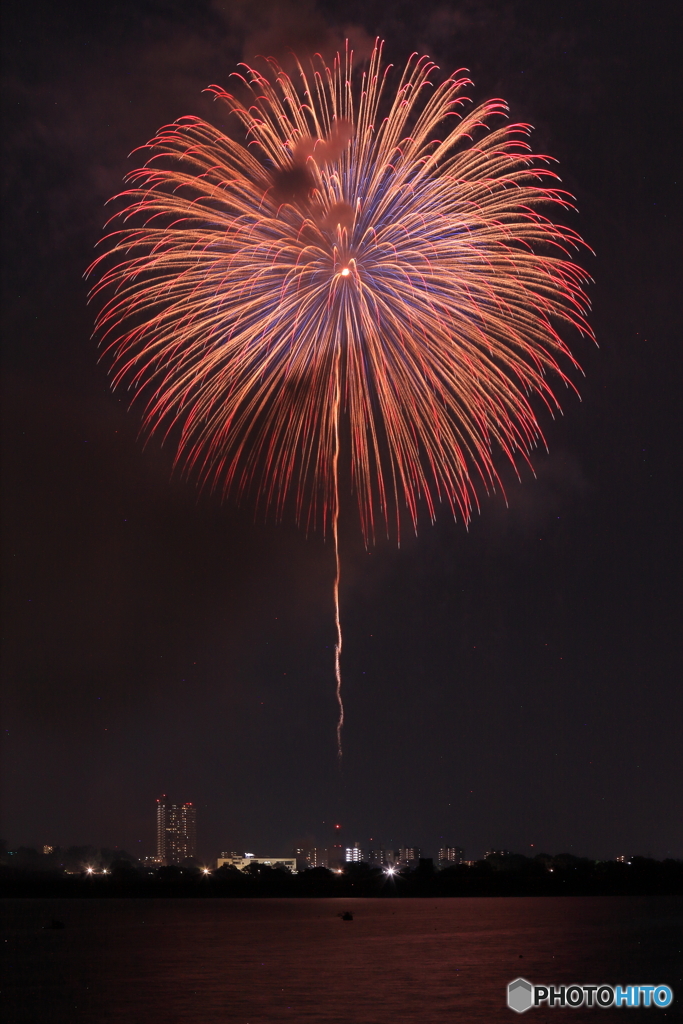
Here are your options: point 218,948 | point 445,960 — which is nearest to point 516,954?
point 445,960

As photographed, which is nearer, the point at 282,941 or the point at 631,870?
the point at 282,941

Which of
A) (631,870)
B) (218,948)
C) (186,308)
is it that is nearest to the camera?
(186,308)

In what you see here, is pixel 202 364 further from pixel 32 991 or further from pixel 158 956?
pixel 158 956

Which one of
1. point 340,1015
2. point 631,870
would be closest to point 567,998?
point 340,1015

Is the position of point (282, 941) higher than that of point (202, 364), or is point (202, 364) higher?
point (202, 364)

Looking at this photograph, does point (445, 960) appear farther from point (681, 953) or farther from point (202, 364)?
point (202, 364)

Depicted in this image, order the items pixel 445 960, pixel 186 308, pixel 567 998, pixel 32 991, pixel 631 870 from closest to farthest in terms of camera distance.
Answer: pixel 186 308 → pixel 567 998 → pixel 32 991 → pixel 445 960 → pixel 631 870
